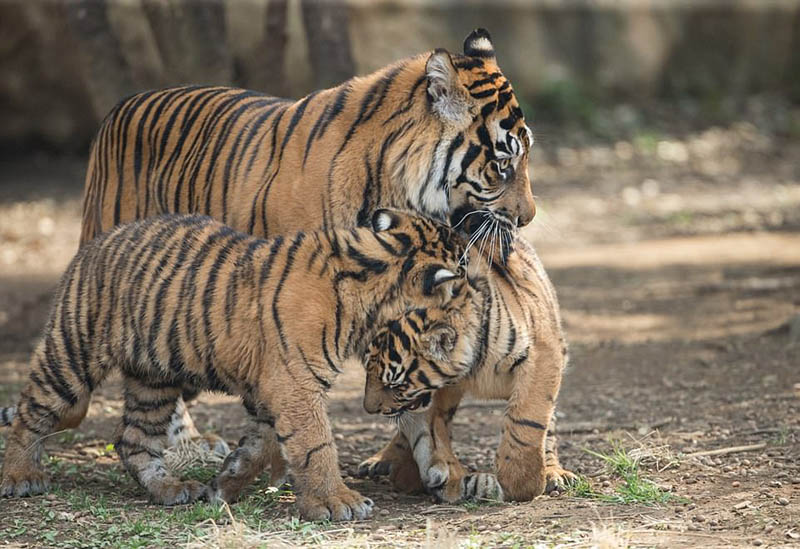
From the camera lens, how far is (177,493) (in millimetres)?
4359

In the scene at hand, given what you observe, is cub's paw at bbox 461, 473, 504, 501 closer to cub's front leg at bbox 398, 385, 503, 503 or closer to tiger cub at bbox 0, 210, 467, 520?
cub's front leg at bbox 398, 385, 503, 503

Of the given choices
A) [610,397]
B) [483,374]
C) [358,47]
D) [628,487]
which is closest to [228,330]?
[483,374]

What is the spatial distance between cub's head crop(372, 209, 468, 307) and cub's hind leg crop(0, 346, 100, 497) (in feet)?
4.16

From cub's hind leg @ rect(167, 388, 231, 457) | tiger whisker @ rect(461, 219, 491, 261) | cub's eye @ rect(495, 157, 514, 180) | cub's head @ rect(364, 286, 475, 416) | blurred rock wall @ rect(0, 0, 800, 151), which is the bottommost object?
cub's hind leg @ rect(167, 388, 231, 457)

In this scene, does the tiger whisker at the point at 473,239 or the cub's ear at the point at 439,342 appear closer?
the cub's ear at the point at 439,342

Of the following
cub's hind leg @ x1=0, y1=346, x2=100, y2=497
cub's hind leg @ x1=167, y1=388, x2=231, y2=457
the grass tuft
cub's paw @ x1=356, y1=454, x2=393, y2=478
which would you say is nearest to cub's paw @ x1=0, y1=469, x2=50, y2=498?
cub's hind leg @ x1=0, y1=346, x2=100, y2=497

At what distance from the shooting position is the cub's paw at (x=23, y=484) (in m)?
4.38

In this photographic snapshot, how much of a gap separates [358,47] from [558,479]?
778 cm

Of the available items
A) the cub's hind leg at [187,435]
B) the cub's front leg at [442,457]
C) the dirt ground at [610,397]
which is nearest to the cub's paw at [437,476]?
the cub's front leg at [442,457]

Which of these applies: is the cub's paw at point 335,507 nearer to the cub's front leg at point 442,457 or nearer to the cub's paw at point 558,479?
the cub's front leg at point 442,457

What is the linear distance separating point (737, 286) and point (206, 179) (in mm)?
3997

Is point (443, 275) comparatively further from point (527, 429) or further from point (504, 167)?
point (504, 167)

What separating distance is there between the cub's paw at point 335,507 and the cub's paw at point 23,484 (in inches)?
43.9

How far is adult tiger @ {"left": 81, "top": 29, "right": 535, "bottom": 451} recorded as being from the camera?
456 centimetres
